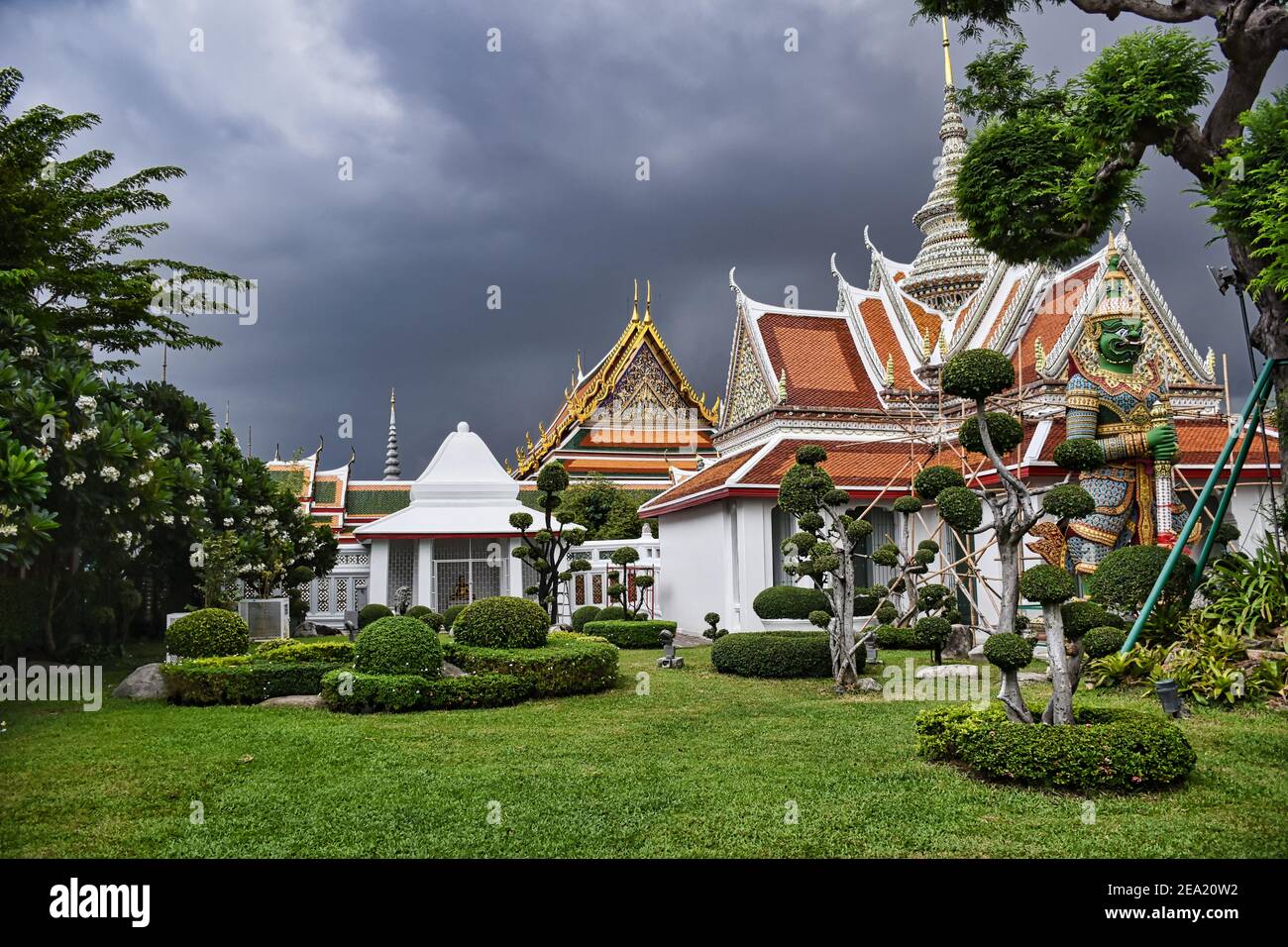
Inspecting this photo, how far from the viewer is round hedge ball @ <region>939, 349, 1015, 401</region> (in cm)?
689

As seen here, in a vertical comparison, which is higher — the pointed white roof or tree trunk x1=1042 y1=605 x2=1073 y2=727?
the pointed white roof

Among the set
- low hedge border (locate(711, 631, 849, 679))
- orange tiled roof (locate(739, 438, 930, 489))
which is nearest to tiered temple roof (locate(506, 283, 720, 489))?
orange tiled roof (locate(739, 438, 930, 489))

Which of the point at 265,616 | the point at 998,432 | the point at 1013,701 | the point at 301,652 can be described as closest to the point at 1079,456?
the point at 998,432

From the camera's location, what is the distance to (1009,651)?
247 inches

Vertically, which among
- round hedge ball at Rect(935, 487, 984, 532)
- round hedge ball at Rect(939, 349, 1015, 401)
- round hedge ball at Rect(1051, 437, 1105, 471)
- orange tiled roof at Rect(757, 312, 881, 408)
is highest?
orange tiled roof at Rect(757, 312, 881, 408)

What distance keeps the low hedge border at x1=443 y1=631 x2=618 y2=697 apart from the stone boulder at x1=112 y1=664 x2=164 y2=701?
3587 millimetres

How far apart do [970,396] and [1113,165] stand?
3504 millimetres

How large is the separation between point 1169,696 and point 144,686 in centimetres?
1127

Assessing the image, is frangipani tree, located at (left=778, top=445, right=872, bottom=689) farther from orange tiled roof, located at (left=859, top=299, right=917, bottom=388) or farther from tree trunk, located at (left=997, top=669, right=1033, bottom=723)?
orange tiled roof, located at (left=859, top=299, right=917, bottom=388)

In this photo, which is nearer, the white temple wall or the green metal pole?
the green metal pole

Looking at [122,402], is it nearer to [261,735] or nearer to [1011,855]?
[261,735]

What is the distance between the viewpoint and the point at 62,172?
57.4 ft

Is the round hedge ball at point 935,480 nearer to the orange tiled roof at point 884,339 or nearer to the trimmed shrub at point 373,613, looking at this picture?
the orange tiled roof at point 884,339
